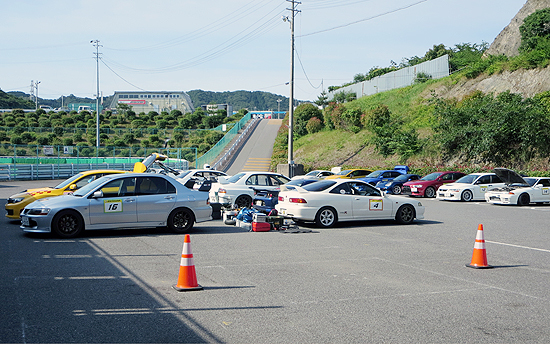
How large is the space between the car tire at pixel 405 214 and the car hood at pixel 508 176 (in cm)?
1089

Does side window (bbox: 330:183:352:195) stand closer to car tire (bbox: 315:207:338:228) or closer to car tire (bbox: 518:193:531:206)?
car tire (bbox: 315:207:338:228)

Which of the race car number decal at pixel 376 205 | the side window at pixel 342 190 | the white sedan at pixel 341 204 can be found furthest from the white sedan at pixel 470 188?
the side window at pixel 342 190

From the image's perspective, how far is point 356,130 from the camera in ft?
169

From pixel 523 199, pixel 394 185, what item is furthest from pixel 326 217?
pixel 394 185

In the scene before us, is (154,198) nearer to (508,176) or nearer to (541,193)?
(541,193)

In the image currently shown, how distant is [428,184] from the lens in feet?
89.8

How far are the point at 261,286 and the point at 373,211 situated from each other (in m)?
8.19

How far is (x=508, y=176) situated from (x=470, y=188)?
6.33 ft

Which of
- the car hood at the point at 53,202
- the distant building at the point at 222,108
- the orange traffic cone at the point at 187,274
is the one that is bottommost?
the orange traffic cone at the point at 187,274

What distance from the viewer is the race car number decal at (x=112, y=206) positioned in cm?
1184

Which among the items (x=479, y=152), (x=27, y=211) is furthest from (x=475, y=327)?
(x=479, y=152)

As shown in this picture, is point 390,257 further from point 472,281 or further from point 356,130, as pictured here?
point 356,130

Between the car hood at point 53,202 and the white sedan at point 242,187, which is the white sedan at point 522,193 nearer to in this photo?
the white sedan at point 242,187

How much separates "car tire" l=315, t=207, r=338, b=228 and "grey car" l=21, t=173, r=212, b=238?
321cm
